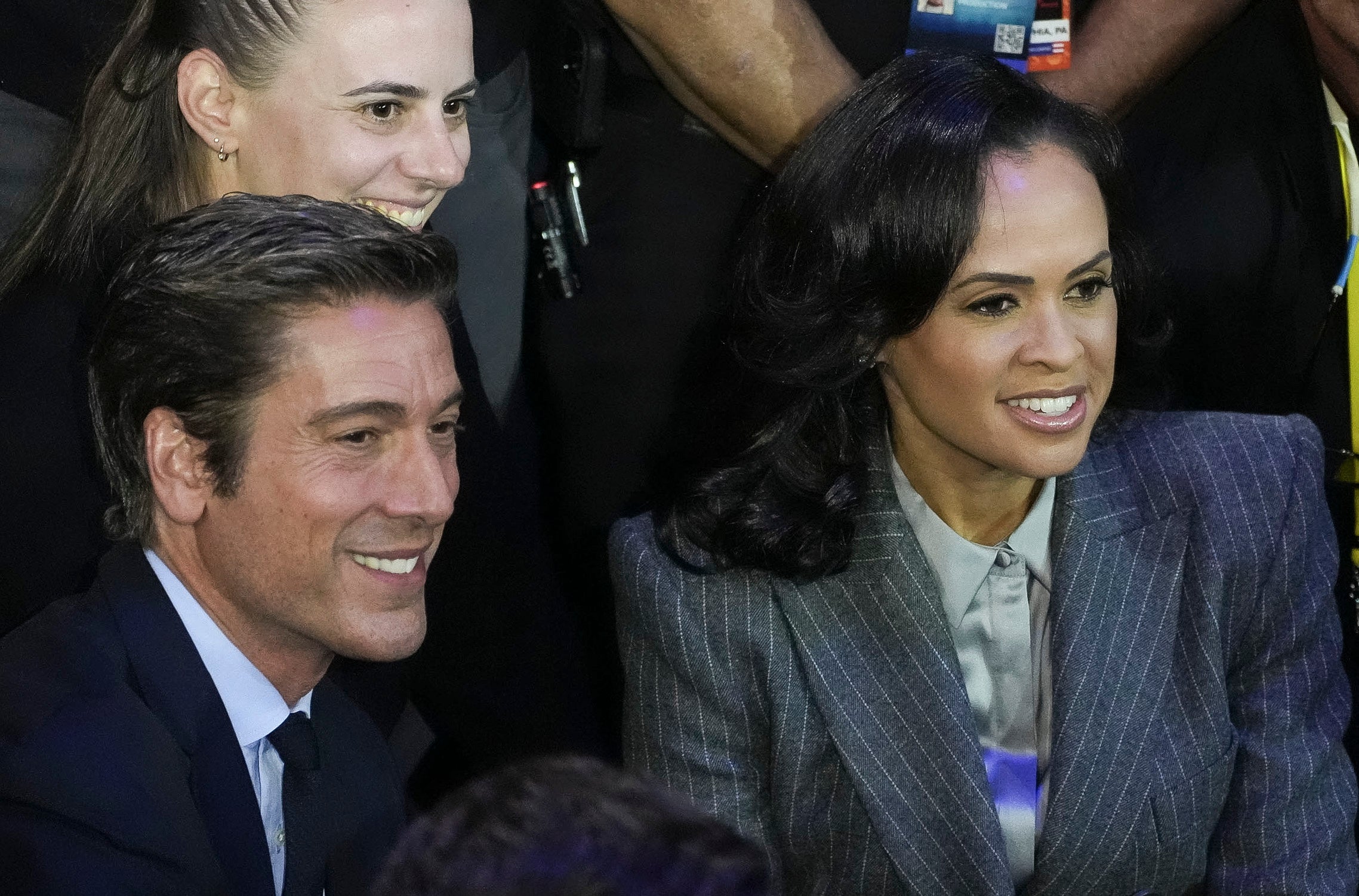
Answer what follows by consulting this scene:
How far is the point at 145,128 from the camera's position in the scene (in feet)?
6.53

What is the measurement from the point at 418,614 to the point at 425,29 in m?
0.74

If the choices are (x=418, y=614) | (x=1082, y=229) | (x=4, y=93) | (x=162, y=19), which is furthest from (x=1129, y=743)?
(x=4, y=93)

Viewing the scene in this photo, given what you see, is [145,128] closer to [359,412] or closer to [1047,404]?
[359,412]

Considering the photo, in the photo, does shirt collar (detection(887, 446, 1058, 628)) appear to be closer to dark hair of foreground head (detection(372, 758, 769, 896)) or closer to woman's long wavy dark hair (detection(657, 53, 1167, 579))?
woman's long wavy dark hair (detection(657, 53, 1167, 579))

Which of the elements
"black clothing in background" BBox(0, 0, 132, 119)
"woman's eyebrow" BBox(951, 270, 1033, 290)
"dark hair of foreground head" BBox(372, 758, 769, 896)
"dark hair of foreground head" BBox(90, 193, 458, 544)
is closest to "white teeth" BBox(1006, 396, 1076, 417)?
"woman's eyebrow" BBox(951, 270, 1033, 290)

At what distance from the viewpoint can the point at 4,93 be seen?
2.20 m

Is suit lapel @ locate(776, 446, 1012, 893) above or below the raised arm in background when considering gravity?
below

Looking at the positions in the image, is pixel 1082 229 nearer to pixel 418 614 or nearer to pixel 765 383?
pixel 765 383

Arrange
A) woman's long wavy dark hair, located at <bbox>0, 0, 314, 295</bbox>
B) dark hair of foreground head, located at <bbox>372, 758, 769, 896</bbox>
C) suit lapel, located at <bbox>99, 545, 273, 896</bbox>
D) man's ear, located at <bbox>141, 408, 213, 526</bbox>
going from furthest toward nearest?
woman's long wavy dark hair, located at <bbox>0, 0, 314, 295</bbox>, man's ear, located at <bbox>141, 408, 213, 526</bbox>, suit lapel, located at <bbox>99, 545, 273, 896</bbox>, dark hair of foreground head, located at <bbox>372, 758, 769, 896</bbox>

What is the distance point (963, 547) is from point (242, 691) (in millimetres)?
931

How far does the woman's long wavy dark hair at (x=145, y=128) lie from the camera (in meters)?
1.95

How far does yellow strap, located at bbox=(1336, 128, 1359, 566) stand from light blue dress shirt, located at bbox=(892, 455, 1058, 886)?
2.16 ft

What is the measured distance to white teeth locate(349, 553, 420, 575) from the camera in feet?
5.86

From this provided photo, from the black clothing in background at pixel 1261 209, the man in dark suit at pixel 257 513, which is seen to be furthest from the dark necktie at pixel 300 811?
the black clothing in background at pixel 1261 209
